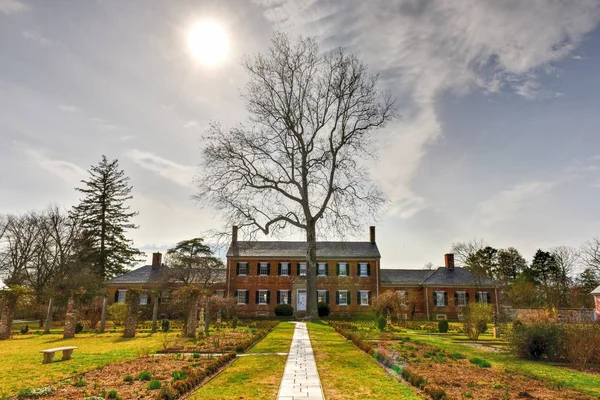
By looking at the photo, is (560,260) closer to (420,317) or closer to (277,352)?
(420,317)

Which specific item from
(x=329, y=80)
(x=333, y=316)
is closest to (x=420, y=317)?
(x=333, y=316)

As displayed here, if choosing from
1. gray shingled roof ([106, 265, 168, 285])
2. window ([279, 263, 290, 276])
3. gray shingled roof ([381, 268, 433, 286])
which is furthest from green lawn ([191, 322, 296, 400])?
gray shingled roof ([381, 268, 433, 286])

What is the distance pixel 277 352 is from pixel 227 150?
15914 mm

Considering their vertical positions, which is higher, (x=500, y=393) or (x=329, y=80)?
(x=329, y=80)

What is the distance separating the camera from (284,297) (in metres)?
37.5

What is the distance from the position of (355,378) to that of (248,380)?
2135mm

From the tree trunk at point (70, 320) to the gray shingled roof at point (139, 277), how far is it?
18.7m

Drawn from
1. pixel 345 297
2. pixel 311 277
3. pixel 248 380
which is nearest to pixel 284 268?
pixel 345 297

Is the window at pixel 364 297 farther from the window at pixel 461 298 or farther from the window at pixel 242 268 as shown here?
the window at pixel 242 268

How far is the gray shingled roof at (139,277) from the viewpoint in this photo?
37.8 meters

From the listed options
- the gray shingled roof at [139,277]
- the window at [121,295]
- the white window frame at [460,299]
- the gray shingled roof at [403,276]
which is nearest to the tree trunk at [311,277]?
the gray shingled roof at [403,276]

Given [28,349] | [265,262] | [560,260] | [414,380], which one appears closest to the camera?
[414,380]

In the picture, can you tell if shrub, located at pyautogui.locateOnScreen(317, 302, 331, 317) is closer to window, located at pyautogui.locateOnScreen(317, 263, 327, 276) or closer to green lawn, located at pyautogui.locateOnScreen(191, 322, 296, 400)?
window, located at pyautogui.locateOnScreen(317, 263, 327, 276)

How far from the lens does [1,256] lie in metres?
36.9
